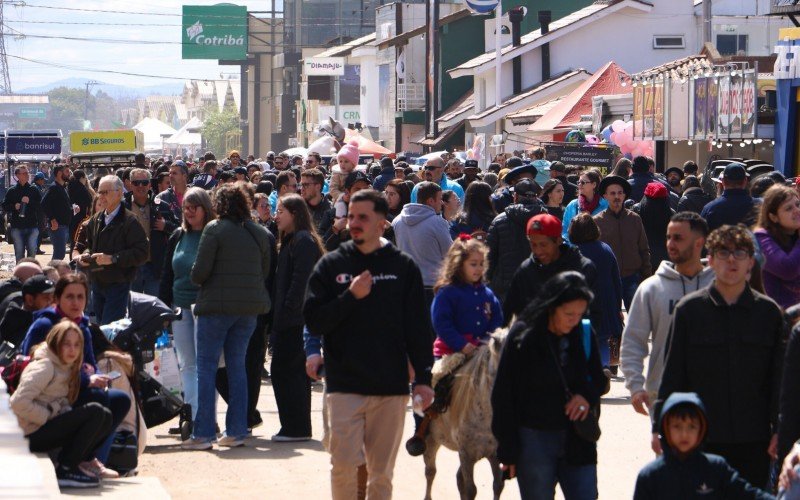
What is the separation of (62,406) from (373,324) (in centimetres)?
229

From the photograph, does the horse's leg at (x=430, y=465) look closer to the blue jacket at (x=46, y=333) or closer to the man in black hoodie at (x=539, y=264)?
the man in black hoodie at (x=539, y=264)

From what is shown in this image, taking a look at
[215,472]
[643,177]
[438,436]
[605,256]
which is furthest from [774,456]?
[643,177]

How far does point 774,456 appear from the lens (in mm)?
5902

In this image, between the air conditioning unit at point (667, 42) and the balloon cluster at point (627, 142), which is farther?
the air conditioning unit at point (667, 42)

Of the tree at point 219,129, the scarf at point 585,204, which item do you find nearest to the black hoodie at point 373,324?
the scarf at point 585,204

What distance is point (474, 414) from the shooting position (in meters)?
Result: 7.74

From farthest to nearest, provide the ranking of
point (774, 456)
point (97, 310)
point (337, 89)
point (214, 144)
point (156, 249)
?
point (214, 144)
point (337, 89)
point (156, 249)
point (97, 310)
point (774, 456)

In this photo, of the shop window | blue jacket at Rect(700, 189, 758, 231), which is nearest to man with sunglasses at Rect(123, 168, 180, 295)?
blue jacket at Rect(700, 189, 758, 231)

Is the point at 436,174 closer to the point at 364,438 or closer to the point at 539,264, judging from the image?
the point at 539,264

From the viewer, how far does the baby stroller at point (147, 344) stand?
10.0 m

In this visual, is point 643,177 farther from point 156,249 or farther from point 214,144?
point 214,144

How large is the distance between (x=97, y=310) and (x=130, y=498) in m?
4.71

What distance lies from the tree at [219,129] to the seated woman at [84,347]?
134925mm

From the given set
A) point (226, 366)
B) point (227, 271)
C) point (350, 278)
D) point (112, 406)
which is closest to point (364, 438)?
point (350, 278)
